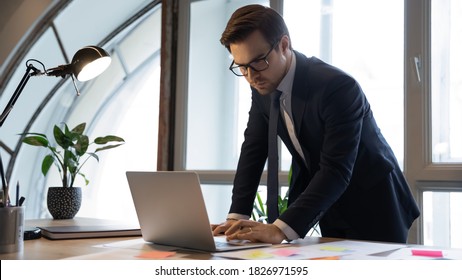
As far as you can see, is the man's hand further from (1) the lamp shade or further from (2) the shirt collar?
(1) the lamp shade

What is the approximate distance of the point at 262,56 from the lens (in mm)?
1694

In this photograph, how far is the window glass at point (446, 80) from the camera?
109 inches

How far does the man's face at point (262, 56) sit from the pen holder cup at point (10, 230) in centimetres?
78

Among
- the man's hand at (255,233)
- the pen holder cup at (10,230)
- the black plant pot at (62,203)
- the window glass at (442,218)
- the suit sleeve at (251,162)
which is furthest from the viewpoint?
the window glass at (442,218)

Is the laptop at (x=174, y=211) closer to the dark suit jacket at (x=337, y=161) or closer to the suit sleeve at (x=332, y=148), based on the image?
the suit sleeve at (x=332, y=148)

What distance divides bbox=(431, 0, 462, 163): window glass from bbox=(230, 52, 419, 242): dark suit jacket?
1.02 metres

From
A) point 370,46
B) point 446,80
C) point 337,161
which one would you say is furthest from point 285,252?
point 370,46

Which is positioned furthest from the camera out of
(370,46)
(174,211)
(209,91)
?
(209,91)

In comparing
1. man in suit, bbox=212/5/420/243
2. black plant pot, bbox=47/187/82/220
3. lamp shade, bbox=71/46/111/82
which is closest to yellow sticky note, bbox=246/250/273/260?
man in suit, bbox=212/5/420/243

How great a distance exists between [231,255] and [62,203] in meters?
1.29

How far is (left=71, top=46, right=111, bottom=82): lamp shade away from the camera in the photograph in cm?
168

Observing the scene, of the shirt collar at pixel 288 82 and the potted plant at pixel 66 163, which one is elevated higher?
the shirt collar at pixel 288 82

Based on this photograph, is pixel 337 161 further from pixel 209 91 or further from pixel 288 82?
pixel 209 91

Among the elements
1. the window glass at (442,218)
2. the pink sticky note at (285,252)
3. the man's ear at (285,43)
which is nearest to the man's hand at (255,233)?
the pink sticky note at (285,252)
